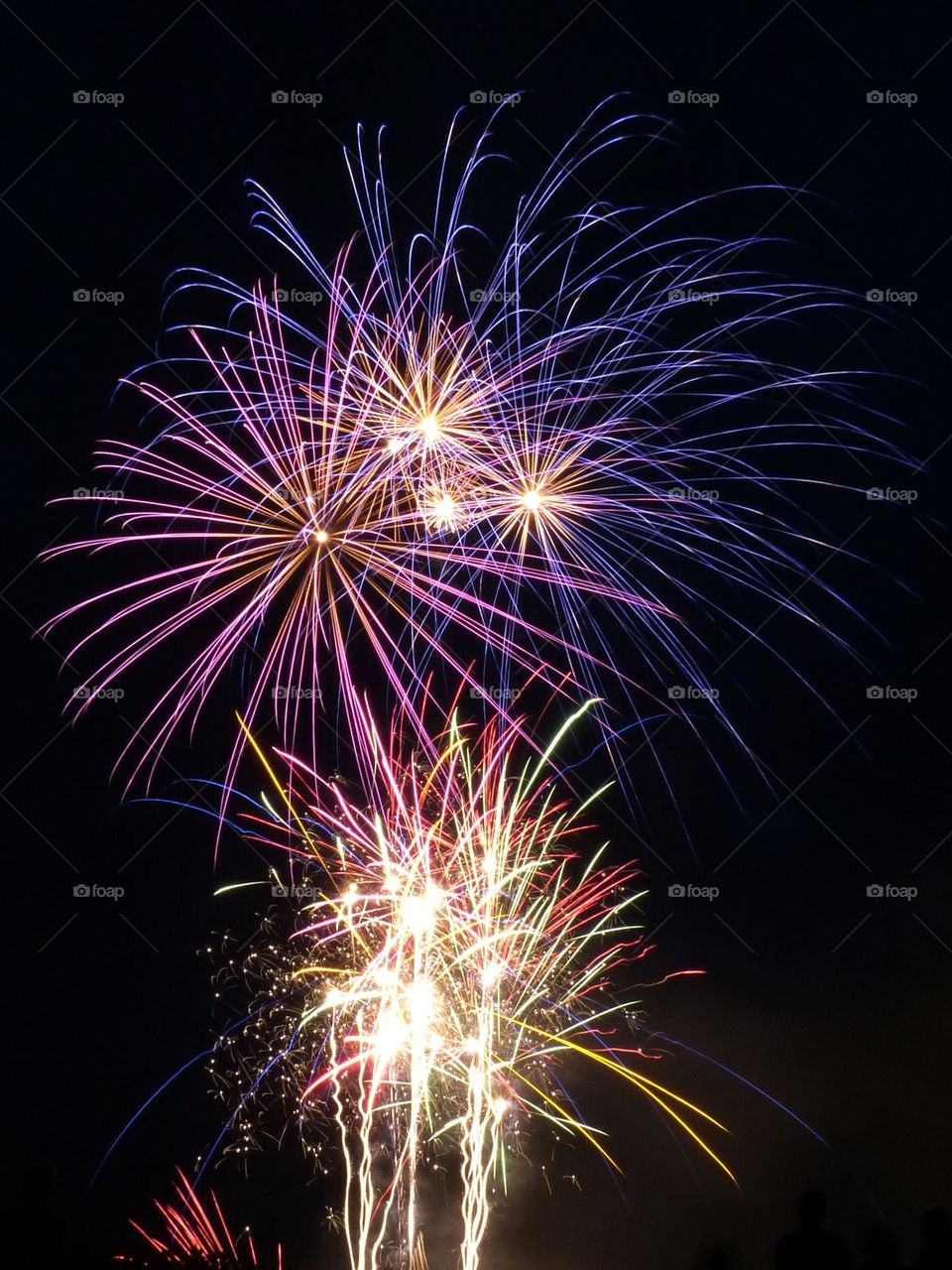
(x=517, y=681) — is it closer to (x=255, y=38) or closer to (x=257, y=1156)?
(x=257, y=1156)

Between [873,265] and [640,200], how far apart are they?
0.96 m
